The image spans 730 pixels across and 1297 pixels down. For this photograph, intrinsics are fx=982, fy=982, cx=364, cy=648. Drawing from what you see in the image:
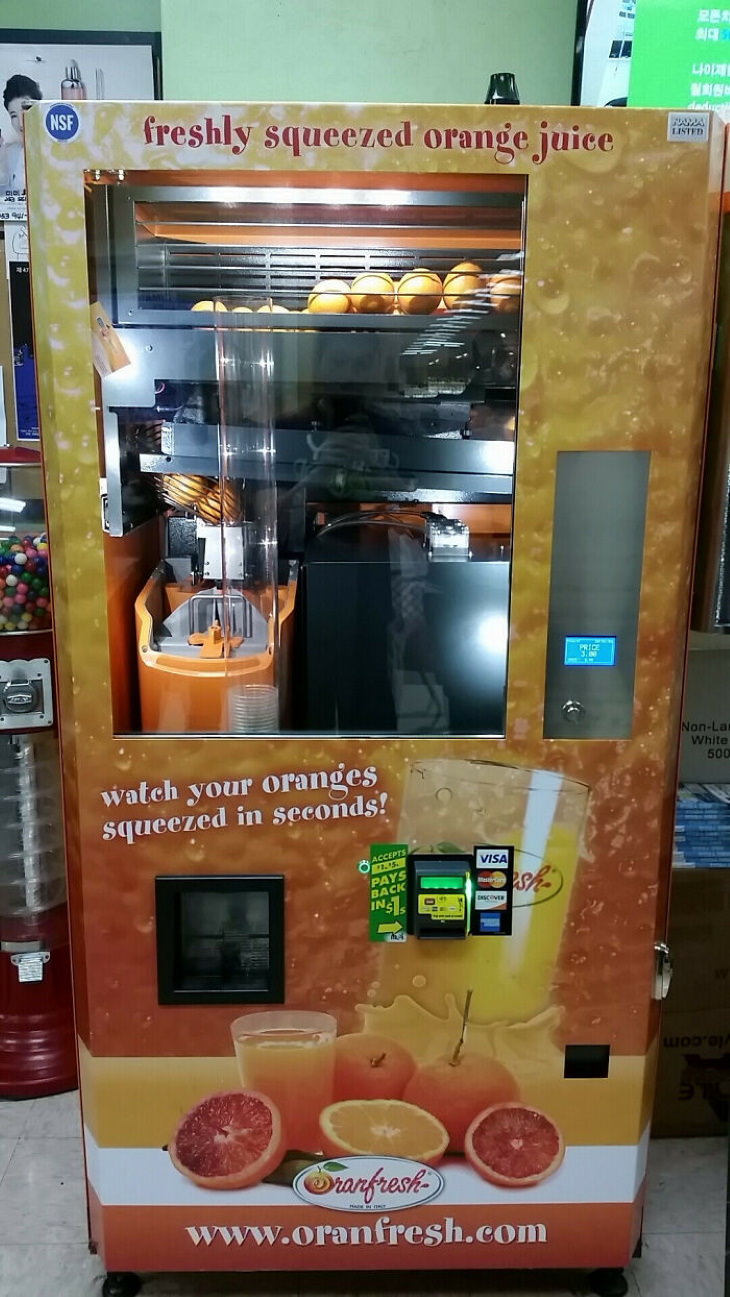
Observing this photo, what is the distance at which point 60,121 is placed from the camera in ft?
4.31

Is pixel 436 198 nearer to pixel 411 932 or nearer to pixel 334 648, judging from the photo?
pixel 334 648

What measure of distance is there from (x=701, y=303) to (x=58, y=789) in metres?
1.74

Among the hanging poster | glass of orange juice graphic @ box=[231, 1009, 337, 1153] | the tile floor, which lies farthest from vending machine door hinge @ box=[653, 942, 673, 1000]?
the hanging poster

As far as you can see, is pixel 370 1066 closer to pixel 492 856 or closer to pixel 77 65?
pixel 492 856

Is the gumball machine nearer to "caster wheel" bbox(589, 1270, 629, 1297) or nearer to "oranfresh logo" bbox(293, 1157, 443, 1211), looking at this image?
"oranfresh logo" bbox(293, 1157, 443, 1211)

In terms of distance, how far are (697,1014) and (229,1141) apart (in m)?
1.07

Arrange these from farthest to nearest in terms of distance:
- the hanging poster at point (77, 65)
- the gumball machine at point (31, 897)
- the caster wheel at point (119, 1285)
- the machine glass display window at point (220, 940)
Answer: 1. the hanging poster at point (77, 65)
2. the gumball machine at point (31, 897)
3. the caster wheel at point (119, 1285)
4. the machine glass display window at point (220, 940)

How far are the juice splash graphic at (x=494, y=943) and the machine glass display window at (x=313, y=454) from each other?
0.11 metres

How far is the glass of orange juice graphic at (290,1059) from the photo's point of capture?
Answer: 1.57 m

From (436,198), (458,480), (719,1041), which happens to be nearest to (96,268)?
(436,198)

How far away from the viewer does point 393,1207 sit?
1626 mm

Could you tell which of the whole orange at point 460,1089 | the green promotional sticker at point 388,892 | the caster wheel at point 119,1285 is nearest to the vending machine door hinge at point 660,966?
the whole orange at point 460,1089

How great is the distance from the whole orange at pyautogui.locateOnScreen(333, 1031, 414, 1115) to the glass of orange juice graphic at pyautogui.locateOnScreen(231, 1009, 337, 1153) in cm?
2

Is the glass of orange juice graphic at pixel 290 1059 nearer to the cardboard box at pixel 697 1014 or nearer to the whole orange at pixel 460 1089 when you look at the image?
the whole orange at pixel 460 1089
